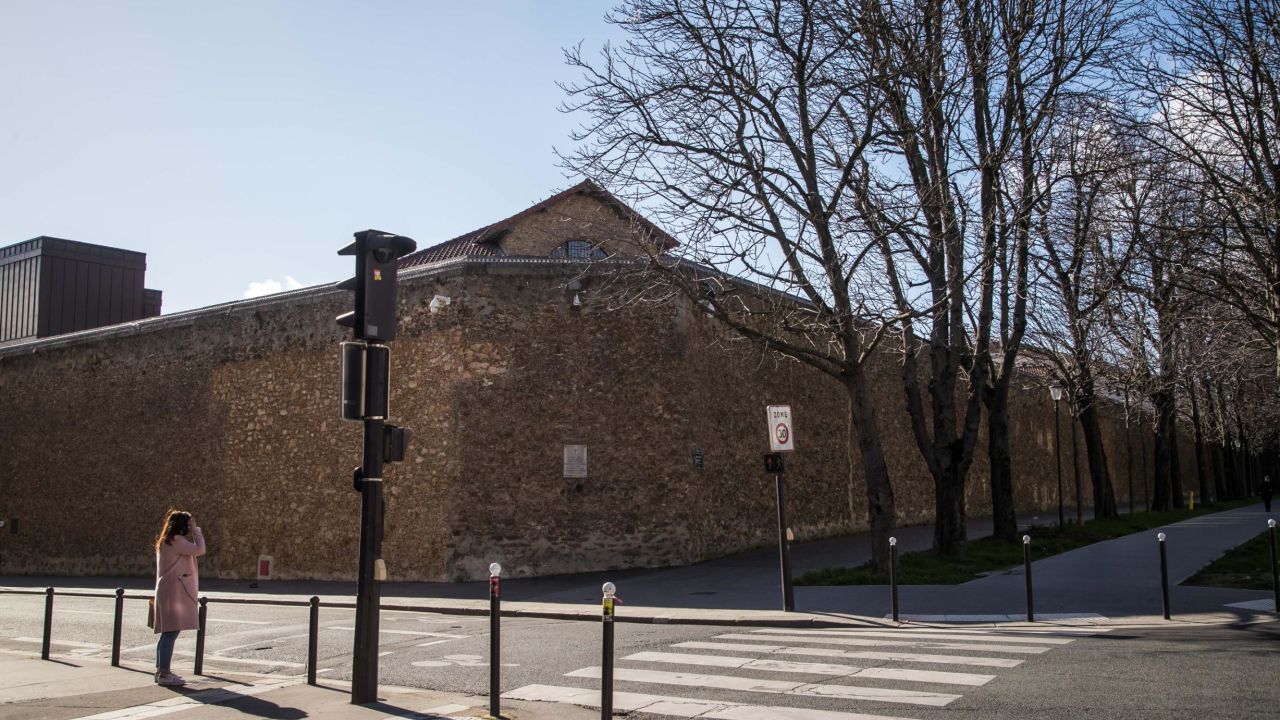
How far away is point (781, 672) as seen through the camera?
8477 mm

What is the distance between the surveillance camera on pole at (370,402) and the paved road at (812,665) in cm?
110

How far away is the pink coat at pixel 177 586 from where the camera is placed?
9094mm

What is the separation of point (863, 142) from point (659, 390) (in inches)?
274

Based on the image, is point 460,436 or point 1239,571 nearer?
point 1239,571

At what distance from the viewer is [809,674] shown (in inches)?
328

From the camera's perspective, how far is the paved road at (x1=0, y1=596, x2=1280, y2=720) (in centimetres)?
693

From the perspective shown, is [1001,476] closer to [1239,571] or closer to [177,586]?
[1239,571]

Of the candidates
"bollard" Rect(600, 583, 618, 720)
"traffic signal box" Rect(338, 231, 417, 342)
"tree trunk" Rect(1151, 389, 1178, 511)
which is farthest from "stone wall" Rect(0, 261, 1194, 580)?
"tree trunk" Rect(1151, 389, 1178, 511)

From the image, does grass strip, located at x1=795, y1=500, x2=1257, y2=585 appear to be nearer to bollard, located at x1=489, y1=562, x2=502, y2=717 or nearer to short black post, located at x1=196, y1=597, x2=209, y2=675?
bollard, located at x1=489, y1=562, x2=502, y2=717

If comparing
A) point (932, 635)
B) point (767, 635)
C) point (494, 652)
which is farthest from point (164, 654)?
point (932, 635)

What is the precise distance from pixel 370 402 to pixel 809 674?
14.2 feet

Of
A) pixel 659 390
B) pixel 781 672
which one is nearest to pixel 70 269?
pixel 659 390

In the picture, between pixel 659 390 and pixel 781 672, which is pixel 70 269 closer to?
pixel 659 390

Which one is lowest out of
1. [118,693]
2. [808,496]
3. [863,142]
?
[118,693]
